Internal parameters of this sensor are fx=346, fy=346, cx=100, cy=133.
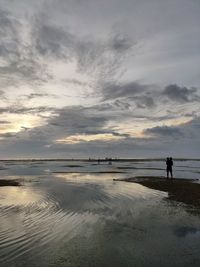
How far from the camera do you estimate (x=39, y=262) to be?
36.5 feet

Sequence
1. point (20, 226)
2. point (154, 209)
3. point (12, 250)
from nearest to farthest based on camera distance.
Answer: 1. point (12, 250)
2. point (20, 226)
3. point (154, 209)

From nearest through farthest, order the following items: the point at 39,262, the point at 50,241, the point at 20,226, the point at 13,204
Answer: the point at 39,262
the point at 50,241
the point at 20,226
the point at 13,204

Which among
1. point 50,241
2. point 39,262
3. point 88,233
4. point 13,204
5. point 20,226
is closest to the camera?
point 39,262

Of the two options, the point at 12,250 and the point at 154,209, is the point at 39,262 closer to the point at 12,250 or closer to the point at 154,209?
the point at 12,250

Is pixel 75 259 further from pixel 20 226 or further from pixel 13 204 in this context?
pixel 13 204

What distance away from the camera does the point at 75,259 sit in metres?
11.5

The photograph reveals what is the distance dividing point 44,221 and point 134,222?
4.55 meters

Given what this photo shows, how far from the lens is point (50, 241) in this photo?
44.8 feet

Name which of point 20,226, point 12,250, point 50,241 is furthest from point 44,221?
point 12,250

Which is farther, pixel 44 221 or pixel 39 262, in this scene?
pixel 44 221

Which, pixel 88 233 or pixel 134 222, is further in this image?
pixel 134 222

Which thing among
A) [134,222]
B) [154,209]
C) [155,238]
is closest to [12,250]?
[155,238]

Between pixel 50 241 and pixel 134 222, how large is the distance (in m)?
5.38

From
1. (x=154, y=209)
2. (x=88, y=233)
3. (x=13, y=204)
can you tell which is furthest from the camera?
(x=13, y=204)
